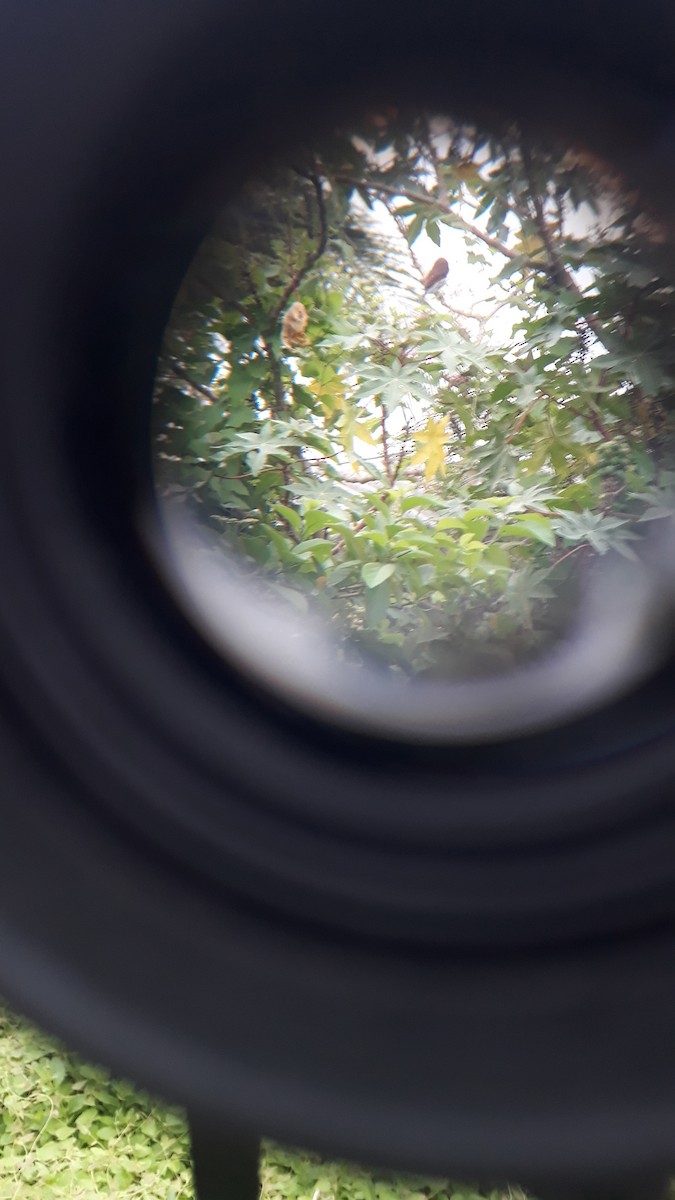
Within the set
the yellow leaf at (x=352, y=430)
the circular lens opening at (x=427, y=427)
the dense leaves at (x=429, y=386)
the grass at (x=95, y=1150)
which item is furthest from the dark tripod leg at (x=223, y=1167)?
the yellow leaf at (x=352, y=430)

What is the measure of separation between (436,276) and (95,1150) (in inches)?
32.7

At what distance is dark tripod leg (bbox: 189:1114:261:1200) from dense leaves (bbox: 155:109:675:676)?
0.91ft

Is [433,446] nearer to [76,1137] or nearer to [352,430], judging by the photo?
[352,430]

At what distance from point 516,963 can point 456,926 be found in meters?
0.03

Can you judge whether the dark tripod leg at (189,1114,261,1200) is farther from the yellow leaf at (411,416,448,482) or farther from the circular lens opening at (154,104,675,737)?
the yellow leaf at (411,416,448,482)

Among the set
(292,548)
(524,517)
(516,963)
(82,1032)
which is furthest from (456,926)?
(524,517)

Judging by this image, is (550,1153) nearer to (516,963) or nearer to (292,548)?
(516,963)

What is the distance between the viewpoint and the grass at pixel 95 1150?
85cm

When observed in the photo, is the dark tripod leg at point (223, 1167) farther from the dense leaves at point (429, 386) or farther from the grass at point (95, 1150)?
the grass at point (95, 1150)

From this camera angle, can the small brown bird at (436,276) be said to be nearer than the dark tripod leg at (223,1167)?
No

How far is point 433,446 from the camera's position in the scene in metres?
1.00

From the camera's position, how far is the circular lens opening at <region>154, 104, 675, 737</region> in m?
0.46

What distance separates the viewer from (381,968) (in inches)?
12.8

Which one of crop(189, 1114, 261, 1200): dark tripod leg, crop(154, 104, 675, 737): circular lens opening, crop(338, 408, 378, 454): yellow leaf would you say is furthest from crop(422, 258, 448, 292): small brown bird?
crop(189, 1114, 261, 1200): dark tripod leg
